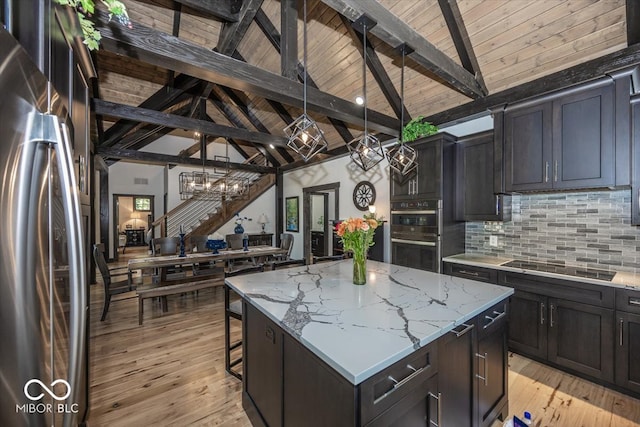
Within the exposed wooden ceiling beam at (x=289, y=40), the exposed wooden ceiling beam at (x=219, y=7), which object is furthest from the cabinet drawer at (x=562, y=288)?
the exposed wooden ceiling beam at (x=219, y=7)

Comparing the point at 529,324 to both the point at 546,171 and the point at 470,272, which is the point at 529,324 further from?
the point at 546,171

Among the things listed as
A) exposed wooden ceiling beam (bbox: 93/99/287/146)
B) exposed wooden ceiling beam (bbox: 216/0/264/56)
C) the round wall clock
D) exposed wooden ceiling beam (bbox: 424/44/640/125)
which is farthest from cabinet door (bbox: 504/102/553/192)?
exposed wooden ceiling beam (bbox: 93/99/287/146)

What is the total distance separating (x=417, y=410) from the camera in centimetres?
123

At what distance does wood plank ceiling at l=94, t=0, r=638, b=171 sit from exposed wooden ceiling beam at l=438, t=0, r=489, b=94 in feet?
0.04

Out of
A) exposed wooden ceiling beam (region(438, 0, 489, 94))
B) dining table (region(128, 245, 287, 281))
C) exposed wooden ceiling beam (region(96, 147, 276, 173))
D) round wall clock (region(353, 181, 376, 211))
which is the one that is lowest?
dining table (region(128, 245, 287, 281))

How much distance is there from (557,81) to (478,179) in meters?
1.26

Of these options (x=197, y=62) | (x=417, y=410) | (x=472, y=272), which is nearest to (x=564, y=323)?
(x=472, y=272)

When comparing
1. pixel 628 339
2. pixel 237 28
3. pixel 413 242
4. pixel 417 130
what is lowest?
pixel 628 339

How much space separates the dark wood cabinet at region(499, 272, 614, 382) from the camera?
2.25 metres

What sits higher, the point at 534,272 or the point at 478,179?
the point at 478,179

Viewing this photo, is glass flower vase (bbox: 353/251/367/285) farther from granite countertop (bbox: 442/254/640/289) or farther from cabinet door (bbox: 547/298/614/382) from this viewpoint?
cabinet door (bbox: 547/298/614/382)

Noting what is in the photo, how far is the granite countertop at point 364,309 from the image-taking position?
3.62 ft

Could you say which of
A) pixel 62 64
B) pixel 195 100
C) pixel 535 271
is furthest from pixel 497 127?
pixel 195 100

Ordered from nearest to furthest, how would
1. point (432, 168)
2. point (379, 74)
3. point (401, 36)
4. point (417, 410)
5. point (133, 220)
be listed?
point (417, 410)
point (401, 36)
point (432, 168)
point (379, 74)
point (133, 220)
